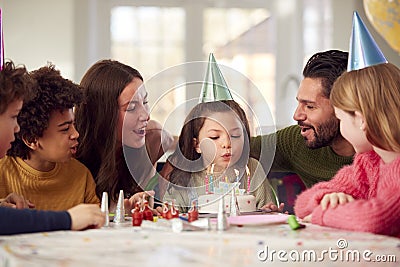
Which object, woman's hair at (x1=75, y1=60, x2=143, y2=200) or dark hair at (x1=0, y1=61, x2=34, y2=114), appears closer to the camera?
dark hair at (x1=0, y1=61, x2=34, y2=114)

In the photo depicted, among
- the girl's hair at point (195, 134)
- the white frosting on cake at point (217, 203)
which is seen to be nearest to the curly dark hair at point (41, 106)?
the girl's hair at point (195, 134)

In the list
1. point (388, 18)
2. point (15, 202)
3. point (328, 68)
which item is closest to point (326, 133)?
point (328, 68)

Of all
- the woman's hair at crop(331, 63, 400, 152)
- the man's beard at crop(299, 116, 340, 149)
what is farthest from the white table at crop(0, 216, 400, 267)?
the man's beard at crop(299, 116, 340, 149)

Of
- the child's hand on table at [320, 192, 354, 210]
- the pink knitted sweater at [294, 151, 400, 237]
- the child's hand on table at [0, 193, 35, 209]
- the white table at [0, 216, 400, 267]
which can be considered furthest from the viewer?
the child's hand on table at [0, 193, 35, 209]

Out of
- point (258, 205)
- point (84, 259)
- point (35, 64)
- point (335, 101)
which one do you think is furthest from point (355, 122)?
point (35, 64)

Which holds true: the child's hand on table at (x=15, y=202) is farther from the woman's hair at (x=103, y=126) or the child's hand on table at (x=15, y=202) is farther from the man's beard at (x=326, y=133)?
the man's beard at (x=326, y=133)

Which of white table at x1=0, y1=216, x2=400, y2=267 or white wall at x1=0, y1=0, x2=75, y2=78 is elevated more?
white wall at x1=0, y1=0, x2=75, y2=78

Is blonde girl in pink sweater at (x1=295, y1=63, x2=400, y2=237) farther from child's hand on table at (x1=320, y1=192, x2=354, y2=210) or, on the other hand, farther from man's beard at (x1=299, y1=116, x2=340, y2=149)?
man's beard at (x1=299, y1=116, x2=340, y2=149)

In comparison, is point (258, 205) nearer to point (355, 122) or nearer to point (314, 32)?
point (355, 122)

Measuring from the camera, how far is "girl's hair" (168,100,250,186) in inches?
59.7

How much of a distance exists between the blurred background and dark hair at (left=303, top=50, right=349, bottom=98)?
207 cm

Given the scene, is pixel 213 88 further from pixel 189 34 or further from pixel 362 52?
pixel 189 34

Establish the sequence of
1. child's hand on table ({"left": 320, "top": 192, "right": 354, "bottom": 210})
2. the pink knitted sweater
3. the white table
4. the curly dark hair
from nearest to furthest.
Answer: the white table, the pink knitted sweater, child's hand on table ({"left": 320, "top": 192, "right": 354, "bottom": 210}), the curly dark hair

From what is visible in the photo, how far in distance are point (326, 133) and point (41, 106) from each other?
0.80 m
